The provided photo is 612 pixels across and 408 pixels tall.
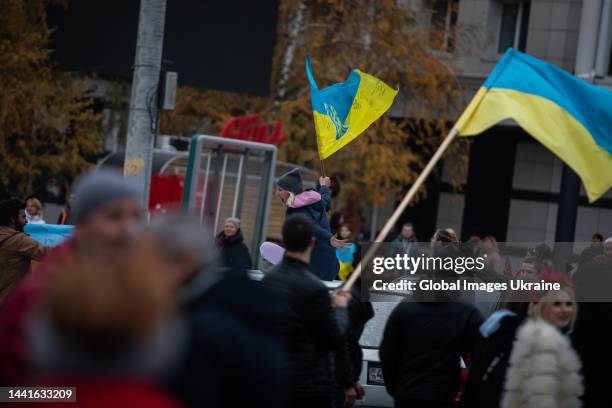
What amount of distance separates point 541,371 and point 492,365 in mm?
459

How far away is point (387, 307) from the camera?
9.98m

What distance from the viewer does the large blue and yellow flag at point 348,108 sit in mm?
9383

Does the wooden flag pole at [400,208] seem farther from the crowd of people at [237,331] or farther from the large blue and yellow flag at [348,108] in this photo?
the large blue and yellow flag at [348,108]

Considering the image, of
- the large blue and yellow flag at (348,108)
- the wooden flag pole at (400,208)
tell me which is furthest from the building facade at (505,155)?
the wooden flag pole at (400,208)

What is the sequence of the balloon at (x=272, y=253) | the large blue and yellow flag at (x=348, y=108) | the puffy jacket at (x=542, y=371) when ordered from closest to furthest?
the puffy jacket at (x=542, y=371) → the large blue and yellow flag at (x=348, y=108) → the balloon at (x=272, y=253)

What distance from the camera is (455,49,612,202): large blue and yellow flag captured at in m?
7.85

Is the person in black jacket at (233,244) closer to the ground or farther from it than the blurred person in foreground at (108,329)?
closer to the ground

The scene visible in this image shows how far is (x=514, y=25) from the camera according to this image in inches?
1128

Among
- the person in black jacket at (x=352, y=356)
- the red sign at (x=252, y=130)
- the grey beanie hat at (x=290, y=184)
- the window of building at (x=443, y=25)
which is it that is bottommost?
the person in black jacket at (x=352, y=356)

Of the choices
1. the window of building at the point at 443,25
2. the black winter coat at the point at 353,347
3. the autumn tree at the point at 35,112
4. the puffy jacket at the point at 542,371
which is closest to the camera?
the puffy jacket at the point at 542,371

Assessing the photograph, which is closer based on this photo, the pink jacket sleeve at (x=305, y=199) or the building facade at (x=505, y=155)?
the pink jacket sleeve at (x=305, y=199)

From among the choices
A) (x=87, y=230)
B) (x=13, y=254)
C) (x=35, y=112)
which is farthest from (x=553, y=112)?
(x=35, y=112)

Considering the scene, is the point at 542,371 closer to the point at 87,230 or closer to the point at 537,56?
the point at 87,230

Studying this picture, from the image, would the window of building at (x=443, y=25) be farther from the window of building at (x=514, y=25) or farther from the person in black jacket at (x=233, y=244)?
the person in black jacket at (x=233, y=244)
